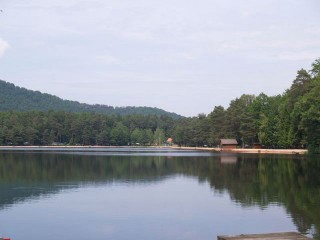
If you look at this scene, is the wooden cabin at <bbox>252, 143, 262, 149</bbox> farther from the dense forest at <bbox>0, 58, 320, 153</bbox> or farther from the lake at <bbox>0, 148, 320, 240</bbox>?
the lake at <bbox>0, 148, 320, 240</bbox>

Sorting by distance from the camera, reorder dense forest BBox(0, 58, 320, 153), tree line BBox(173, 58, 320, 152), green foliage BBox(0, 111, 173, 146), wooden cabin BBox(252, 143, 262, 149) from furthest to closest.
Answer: green foliage BBox(0, 111, 173, 146) < wooden cabin BBox(252, 143, 262, 149) < dense forest BBox(0, 58, 320, 153) < tree line BBox(173, 58, 320, 152)

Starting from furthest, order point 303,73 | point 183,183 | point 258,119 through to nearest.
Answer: point 258,119 < point 303,73 < point 183,183

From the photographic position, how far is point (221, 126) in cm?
12588

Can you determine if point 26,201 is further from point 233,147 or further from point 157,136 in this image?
point 157,136

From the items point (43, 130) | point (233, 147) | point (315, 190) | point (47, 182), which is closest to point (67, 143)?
point (43, 130)

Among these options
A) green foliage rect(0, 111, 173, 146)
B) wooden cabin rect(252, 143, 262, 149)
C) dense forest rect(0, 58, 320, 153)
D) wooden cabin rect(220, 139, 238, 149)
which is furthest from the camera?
green foliage rect(0, 111, 173, 146)

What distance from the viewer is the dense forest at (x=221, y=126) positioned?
75312 millimetres

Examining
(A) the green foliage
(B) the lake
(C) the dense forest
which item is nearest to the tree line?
(C) the dense forest

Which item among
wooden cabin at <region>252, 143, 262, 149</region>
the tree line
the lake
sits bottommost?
the lake

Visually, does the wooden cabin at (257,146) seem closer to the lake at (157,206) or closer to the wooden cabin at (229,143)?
the wooden cabin at (229,143)

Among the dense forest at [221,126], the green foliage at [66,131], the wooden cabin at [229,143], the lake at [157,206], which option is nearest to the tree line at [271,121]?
the dense forest at [221,126]

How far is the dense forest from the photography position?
7531 cm

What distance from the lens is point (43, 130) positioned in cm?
17925

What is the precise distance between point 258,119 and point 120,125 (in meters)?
90.4
